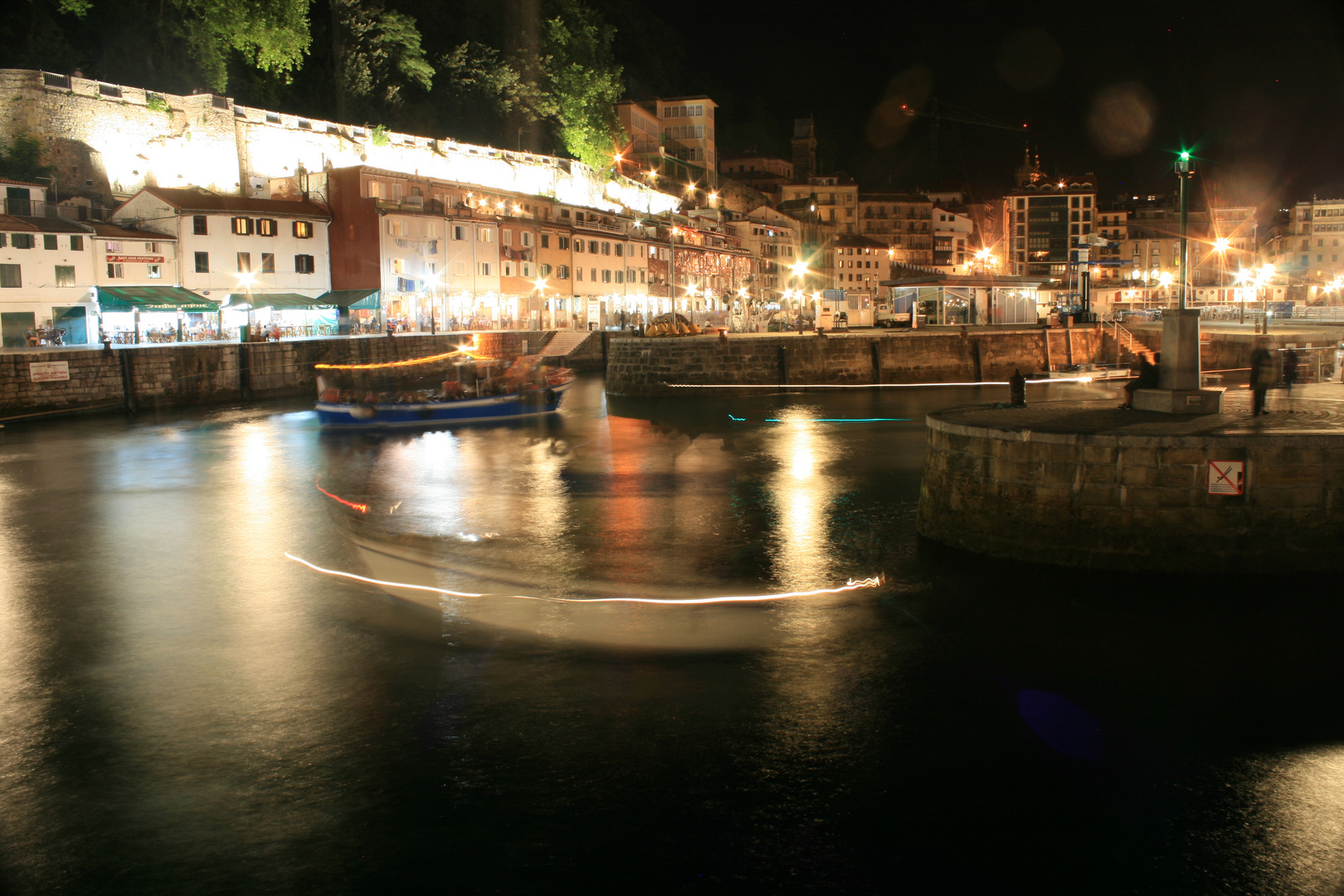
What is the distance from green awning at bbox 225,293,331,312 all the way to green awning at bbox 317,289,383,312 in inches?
22.3

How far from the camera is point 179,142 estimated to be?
48562mm

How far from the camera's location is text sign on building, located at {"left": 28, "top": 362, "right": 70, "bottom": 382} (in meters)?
31.9

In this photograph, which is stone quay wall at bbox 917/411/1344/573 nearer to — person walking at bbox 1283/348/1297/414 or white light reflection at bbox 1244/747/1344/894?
white light reflection at bbox 1244/747/1344/894

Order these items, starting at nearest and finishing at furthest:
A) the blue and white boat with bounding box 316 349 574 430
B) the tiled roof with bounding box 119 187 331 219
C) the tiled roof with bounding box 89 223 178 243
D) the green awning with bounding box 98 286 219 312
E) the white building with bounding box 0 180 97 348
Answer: the blue and white boat with bounding box 316 349 574 430
the white building with bounding box 0 180 97 348
the green awning with bounding box 98 286 219 312
the tiled roof with bounding box 89 223 178 243
the tiled roof with bounding box 119 187 331 219

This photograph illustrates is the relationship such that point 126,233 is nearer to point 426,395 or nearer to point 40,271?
point 40,271

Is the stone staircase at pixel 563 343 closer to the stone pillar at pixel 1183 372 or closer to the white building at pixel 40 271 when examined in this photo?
the white building at pixel 40 271

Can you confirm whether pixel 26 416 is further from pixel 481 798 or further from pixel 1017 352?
pixel 1017 352

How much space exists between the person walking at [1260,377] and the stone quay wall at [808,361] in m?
24.3

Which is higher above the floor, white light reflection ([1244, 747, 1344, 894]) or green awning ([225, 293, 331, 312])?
green awning ([225, 293, 331, 312])

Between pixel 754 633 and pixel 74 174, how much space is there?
48.0m

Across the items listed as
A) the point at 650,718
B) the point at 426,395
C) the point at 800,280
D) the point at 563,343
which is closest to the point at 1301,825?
the point at 650,718

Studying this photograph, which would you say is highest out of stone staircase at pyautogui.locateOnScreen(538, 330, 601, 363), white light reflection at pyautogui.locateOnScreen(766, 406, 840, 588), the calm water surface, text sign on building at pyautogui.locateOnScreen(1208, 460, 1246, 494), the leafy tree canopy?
the leafy tree canopy

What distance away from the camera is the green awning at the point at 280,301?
4441 cm

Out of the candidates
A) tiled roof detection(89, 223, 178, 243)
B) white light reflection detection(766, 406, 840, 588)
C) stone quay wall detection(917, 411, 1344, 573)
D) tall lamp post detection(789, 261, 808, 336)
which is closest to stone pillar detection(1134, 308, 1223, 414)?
stone quay wall detection(917, 411, 1344, 573)
